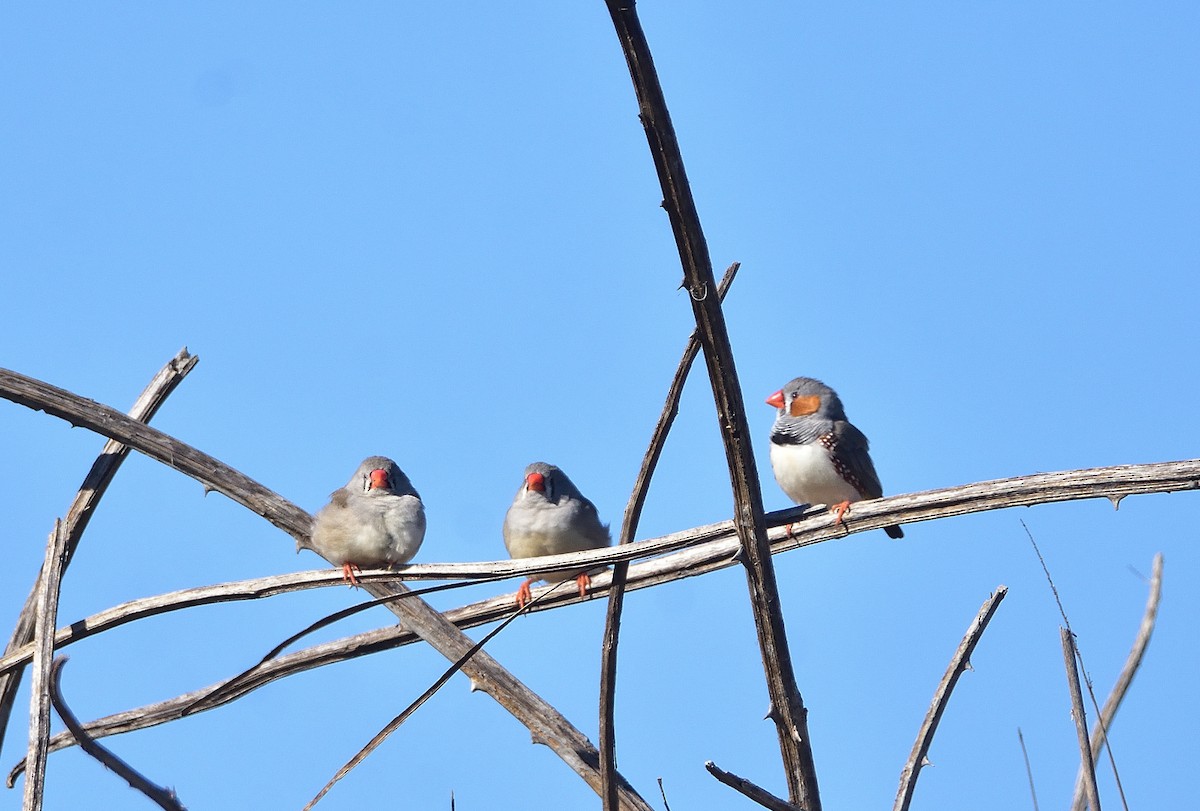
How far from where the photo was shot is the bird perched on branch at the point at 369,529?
597 centimetres

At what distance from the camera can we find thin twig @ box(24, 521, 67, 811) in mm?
5117

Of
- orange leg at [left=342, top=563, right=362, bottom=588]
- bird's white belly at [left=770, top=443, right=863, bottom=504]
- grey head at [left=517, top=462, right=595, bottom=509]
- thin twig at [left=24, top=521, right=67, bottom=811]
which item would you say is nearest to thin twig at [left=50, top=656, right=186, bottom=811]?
thin twig at [left=24, top=521, right=67, bottom=811]

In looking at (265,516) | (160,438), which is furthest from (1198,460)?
(160,438)

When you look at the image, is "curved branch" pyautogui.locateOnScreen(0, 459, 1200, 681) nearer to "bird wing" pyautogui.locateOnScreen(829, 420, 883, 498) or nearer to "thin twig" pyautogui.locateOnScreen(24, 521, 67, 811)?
"thin twig" pyautogui.locateOnScreen(24, 521, 67, 811)

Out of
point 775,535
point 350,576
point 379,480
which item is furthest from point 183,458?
point 775,535

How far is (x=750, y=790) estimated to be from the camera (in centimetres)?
407

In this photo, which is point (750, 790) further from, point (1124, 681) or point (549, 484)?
point (549, 484)

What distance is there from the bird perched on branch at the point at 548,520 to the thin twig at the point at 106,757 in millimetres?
1969

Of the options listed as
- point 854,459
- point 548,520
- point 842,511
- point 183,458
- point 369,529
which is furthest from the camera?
point 854,459

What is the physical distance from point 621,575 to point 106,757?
2653 millimetres

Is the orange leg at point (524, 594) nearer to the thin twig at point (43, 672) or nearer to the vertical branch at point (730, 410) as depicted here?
the vertical branch at point (730, 410)

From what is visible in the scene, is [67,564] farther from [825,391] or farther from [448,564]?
[825,391]

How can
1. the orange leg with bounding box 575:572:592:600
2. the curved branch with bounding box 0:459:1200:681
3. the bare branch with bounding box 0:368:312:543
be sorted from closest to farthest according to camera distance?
1. the curved branch with bounding box 0:459:1200:681
2. the orange leg with bounding box 575:572:592:600
3. the bare branch with bounding box 0:368:312:543

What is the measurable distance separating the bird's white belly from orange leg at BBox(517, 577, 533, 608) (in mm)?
1422
